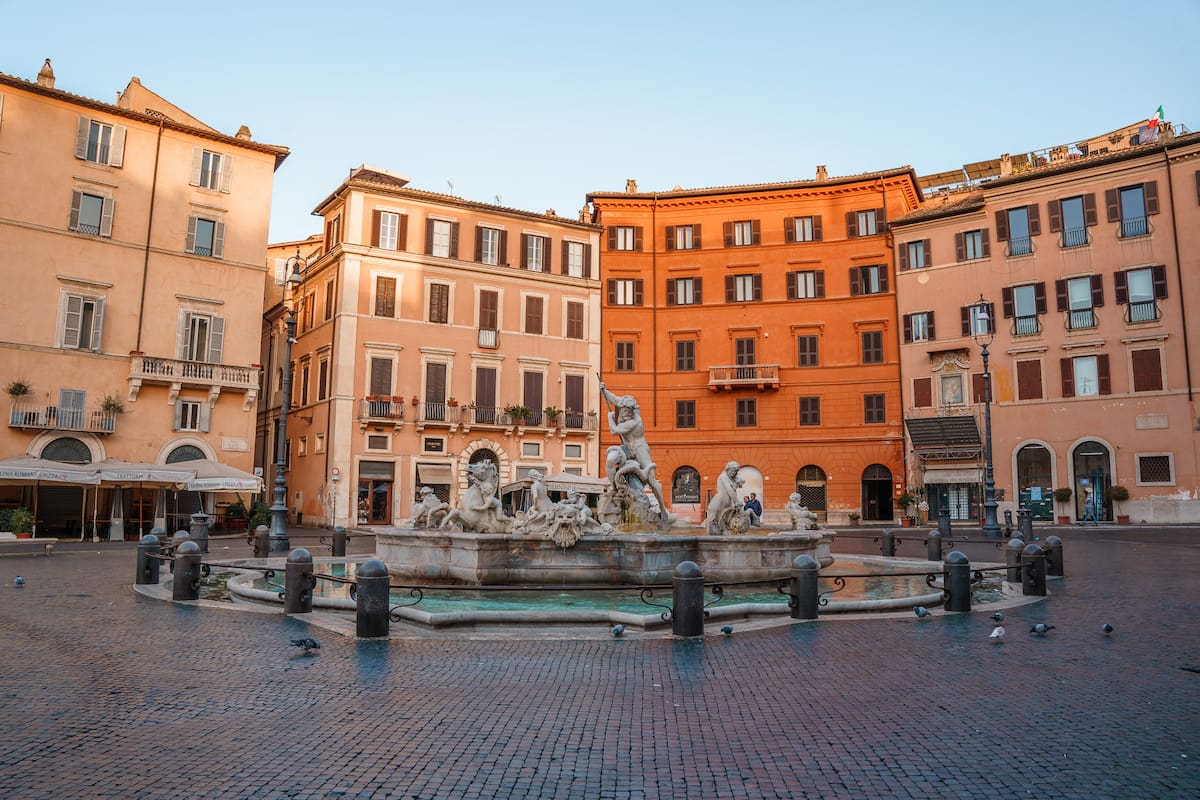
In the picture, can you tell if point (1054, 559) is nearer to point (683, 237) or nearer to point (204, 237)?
point (683, 237)

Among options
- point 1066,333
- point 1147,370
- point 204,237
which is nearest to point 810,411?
point 1066,333

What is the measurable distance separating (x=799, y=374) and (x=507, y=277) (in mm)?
16043

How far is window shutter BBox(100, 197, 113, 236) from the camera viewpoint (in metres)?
33.6

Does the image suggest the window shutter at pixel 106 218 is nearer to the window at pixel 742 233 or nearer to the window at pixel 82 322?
the window at pixel 82 322

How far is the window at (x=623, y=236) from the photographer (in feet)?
154

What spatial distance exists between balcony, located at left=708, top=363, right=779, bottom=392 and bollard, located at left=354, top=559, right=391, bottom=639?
119 feet

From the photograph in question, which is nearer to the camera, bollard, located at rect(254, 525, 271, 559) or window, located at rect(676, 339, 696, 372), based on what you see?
bollard, located at rect(254, 525, 271, 559)

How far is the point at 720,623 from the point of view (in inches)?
398

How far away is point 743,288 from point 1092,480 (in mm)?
18883

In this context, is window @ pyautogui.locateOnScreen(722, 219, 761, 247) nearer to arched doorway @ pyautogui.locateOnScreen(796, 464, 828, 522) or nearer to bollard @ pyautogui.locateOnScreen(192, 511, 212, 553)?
arched doorway @ pyautogui.locateOnScreen(796, 464, 828, 522)

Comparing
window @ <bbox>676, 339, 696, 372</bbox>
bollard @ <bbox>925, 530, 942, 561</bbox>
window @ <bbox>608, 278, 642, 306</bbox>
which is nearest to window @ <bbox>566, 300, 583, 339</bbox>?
window @ <bbox>608, 278, 642, 306</bbox>

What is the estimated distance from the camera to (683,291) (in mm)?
46344

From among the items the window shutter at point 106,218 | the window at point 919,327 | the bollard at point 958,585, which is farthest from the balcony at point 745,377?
the bollard at point 958,585

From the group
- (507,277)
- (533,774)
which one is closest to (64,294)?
(507,277)
